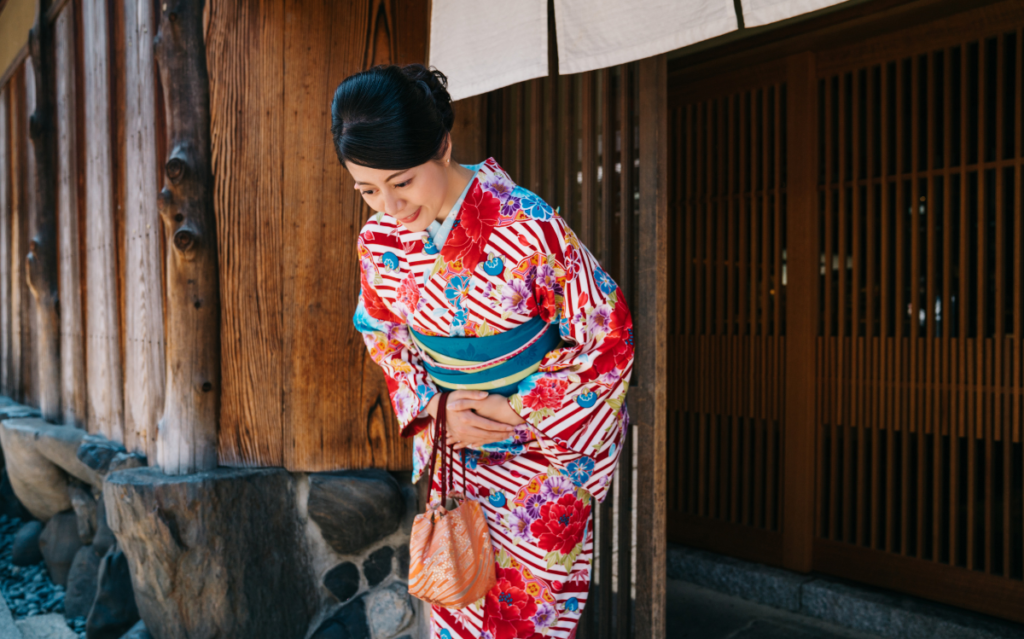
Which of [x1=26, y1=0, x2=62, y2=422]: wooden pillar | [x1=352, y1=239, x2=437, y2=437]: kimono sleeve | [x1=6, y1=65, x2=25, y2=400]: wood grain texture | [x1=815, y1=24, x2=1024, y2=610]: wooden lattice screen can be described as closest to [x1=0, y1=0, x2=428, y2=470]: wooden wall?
[x1=352, y1=239, x2=437, y2=437]: kimono sleeve

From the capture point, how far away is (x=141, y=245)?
4270mm

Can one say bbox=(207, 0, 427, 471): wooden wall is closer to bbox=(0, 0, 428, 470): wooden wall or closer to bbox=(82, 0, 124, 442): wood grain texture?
bbox=(0, 0, 428, 470): wooden wall

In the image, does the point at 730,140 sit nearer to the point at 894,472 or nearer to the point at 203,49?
the point at 894,472

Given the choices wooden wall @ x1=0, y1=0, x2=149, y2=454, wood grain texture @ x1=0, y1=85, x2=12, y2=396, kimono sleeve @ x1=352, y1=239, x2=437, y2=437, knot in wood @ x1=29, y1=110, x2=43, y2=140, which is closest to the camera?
kimono sleeve @ x1=352, y1=239, x2=437, y2=437

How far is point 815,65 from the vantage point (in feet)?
14.3

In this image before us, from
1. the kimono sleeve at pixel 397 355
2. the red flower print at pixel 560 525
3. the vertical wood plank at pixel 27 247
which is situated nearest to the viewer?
the red flower print at pixel 560 525

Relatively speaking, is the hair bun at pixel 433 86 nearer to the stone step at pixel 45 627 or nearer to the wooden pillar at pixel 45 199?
the stone step at pixel 45 627

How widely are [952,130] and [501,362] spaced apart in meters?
3.12

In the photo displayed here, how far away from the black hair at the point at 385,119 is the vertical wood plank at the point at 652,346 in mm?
1108

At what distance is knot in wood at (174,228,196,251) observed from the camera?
11.4 ft

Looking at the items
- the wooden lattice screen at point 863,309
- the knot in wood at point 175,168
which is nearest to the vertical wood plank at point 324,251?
the knot in wood at point 175,168

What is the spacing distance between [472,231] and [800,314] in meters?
2.95

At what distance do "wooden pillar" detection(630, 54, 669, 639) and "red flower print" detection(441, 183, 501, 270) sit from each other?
86 cm

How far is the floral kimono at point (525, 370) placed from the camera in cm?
214
